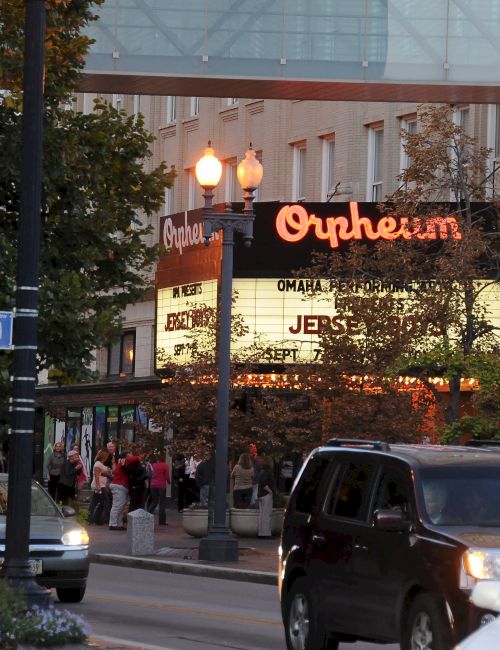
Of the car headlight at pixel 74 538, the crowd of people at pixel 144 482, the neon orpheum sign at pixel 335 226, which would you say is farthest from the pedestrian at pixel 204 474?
the car headlight at pixel 74 538

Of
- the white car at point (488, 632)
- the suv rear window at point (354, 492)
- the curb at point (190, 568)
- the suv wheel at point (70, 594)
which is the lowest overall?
the curb at point (190, 568)

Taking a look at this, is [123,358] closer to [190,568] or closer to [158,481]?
[158,481]

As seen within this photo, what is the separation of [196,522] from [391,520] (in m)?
21.7

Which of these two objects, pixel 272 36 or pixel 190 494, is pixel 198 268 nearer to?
pixel 190 494

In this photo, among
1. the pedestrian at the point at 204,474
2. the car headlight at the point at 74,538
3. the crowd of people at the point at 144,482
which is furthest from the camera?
the pedestrian at the point at 204,474

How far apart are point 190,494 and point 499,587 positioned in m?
38.8

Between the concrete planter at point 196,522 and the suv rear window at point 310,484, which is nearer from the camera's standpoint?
the suv rear window at point 310,484

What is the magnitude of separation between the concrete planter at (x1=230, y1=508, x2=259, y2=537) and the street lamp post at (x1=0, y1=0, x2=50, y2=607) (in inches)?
773

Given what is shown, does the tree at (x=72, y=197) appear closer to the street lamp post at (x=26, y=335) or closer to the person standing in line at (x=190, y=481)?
the street lamp post at (x=26, y=335)

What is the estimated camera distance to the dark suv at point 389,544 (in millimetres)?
11430

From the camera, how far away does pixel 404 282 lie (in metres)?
30.2

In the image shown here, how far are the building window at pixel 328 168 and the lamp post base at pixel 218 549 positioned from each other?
2006 cm

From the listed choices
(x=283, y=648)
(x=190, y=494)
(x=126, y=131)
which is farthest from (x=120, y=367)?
(x=283, y=648)

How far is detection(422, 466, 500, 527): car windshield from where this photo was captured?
1223cm
